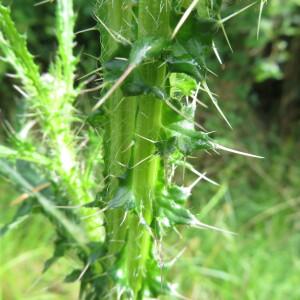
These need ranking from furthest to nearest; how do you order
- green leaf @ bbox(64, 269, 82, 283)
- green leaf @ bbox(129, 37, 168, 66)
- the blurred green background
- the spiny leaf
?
the blurred green background, green leaf @ bbox(64, 269, 82, 283), the spiny leaf, green leaf @ bbox(129, 37, 168, 66)

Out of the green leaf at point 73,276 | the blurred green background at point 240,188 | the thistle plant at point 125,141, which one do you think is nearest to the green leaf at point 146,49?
the thistle plant at point 125,141

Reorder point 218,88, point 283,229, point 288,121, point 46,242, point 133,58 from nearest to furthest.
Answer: point 133,58, point 46,242, point 283,229, point 218,88, point 288,121

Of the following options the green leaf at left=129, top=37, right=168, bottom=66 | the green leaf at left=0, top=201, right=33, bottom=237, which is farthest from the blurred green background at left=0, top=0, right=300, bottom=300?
the green leaf at left=129, top=37, right=168, bottom=66

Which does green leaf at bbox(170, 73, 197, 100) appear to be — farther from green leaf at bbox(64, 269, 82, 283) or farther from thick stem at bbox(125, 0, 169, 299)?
green leaf at bbox(64, 269, 82, 283)

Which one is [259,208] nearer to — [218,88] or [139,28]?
[218,88]

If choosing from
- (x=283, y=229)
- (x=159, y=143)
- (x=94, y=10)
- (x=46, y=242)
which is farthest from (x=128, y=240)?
(x=283, y=229)
